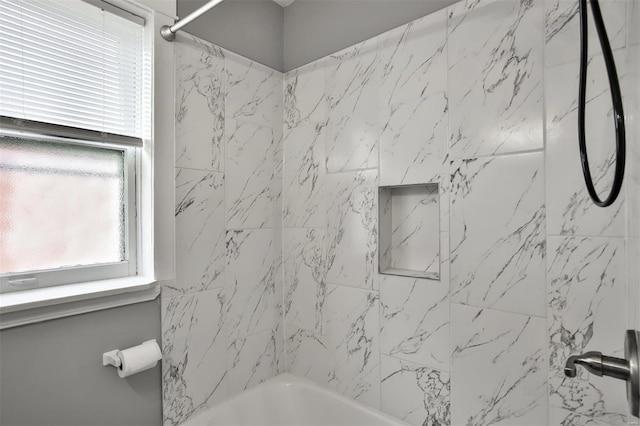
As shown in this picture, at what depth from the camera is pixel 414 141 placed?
153cm

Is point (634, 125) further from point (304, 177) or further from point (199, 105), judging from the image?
point (199, 105)

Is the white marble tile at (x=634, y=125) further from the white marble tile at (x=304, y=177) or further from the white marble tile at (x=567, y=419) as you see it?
the white marble tile at (x=304, y=177)

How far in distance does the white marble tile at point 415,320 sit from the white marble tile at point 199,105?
103cm

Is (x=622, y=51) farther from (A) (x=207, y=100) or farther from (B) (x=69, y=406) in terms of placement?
(B) (x=69, y=406)

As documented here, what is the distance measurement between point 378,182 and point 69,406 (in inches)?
58.8

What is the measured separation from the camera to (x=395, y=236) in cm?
170

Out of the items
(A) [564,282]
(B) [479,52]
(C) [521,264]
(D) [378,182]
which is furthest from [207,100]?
(A) [564,282]

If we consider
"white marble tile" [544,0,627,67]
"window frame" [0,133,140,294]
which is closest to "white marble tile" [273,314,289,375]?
"window frame" [0,133,140,294]

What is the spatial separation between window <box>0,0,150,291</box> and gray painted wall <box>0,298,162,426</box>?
0.18m

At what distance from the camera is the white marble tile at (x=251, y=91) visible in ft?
5.90

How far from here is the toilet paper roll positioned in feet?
4.28

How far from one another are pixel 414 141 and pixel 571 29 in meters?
0.63

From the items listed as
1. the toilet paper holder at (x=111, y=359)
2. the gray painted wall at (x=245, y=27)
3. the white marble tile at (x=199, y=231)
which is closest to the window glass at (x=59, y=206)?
the white marble tile at (x=199, y=231)

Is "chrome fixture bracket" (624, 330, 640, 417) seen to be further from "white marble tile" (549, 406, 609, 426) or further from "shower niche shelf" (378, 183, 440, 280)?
"shower niche shelf" (378, 183, 440, 280)
